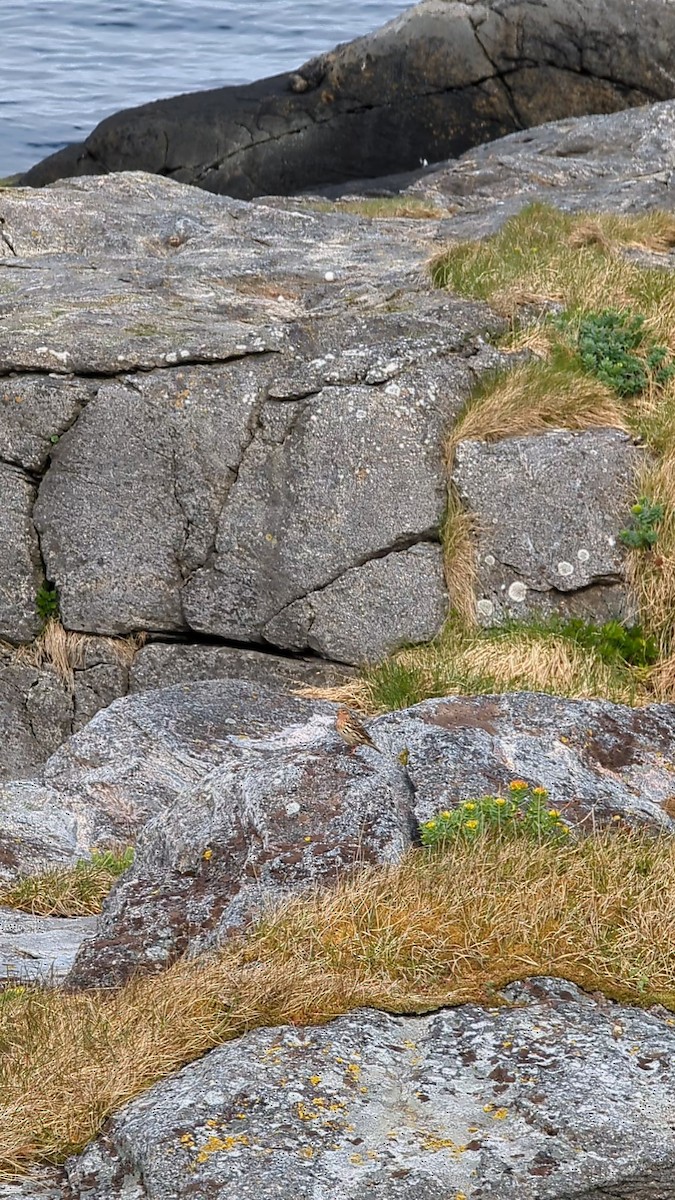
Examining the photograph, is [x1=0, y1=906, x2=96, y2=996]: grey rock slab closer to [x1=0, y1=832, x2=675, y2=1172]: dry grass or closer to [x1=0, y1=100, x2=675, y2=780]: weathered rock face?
[x1=0, y1=832, x2=675, y2=1172]: dry grass

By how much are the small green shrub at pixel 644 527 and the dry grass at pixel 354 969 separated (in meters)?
3.95

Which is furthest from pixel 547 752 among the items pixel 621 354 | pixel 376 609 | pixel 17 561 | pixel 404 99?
pixel 404 99

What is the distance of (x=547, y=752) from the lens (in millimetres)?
5113

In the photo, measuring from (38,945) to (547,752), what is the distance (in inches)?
76.7

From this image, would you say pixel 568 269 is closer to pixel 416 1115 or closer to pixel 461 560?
pixel 461 560

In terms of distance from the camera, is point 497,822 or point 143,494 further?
Answer: point 143,494

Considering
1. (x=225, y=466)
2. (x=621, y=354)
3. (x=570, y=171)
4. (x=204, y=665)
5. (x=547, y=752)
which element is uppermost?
(x=570, y=171)

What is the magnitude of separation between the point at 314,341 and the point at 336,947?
562 centimetres

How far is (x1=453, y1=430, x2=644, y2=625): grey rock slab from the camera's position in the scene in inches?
312

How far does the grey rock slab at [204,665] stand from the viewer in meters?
8.16

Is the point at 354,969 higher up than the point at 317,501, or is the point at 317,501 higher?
the point at 354,969

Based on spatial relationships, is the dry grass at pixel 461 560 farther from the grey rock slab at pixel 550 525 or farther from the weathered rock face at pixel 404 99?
the weathered rock face at pixel 404 99

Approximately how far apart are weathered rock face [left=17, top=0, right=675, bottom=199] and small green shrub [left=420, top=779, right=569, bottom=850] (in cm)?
1710

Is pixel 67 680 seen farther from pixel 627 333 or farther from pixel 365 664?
pixel 627 333
